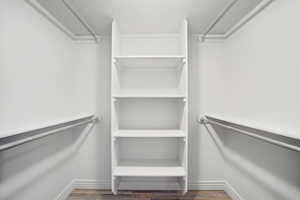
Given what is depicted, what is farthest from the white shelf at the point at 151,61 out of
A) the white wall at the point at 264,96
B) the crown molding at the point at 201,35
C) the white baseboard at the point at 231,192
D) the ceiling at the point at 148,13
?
the white baseboard at the point at 231,192

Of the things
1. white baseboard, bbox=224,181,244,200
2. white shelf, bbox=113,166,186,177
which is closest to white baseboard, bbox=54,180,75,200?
white shelf, bbox=113,166,186,177

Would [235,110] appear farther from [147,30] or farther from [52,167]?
[52,167]

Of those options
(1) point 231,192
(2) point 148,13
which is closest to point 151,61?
(2) point 148,13

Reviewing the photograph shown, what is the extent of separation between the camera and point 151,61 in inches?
69.0

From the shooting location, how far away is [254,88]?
4.92ft

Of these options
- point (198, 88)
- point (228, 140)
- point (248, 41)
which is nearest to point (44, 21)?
point (198, 88)

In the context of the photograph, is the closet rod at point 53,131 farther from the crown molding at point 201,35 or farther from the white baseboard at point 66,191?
the crown molding at point 201,35

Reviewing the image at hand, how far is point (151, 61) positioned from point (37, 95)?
117 centimetres

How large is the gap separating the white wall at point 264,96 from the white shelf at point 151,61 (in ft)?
2.28

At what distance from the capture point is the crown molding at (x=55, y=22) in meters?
1.37

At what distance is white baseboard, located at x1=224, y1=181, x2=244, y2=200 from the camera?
5.75ft

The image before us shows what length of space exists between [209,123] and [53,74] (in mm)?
1950

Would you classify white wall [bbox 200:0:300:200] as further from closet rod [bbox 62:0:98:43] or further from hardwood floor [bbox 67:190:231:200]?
closet rod [bbox 62:0:98:43]

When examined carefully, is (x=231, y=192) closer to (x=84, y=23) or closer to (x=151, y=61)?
(x=151, y=61)
